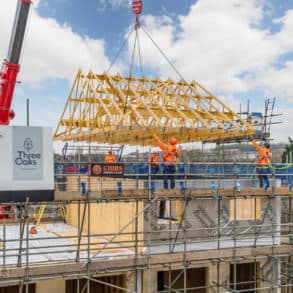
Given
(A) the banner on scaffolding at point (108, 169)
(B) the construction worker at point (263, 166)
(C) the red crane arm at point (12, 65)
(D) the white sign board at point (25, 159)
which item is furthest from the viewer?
(C) the red crane arm at point (12, 65)

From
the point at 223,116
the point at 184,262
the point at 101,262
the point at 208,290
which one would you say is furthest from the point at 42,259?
the point at 223,116

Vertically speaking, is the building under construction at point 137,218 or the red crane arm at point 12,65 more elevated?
the red crane arm at point 12,65

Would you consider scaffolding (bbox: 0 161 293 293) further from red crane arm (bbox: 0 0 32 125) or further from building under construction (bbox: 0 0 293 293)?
red crane arm (bbox: 0 0 32 125)

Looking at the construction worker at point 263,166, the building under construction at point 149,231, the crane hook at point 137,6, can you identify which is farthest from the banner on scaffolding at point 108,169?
the crane hook at point 137,6

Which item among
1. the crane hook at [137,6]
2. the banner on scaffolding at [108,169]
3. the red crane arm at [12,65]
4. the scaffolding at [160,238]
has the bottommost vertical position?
the scaffolding at [160,238]

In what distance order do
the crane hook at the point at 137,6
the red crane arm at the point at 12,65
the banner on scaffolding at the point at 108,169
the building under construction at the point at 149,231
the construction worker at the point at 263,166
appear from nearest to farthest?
the building under construction at the point at 149,231, the banner on scaffolding at the point at 108,169, the construction worker at the point at 263,166, the red crane arm at the point at 12,65, the crane hook at the point at 137,6

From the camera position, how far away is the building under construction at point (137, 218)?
1301 centimetres

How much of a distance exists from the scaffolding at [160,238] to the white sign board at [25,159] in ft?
2.15

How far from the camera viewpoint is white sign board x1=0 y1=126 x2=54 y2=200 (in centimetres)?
1260

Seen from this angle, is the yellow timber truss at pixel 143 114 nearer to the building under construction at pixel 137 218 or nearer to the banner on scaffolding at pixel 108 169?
the building under construction at pixel 137 218

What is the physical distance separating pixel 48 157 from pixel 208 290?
8.67 meters

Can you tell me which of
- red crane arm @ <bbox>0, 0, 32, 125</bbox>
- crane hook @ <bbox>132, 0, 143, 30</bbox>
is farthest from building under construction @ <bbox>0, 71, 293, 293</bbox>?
crane hook @ <bbox>132, 0, 143, 30</bbox>

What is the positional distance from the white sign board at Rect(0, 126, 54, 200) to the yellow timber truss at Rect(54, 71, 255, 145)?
42.0 feet

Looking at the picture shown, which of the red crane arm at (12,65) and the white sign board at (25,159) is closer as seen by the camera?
the white sign board at (25,159)
